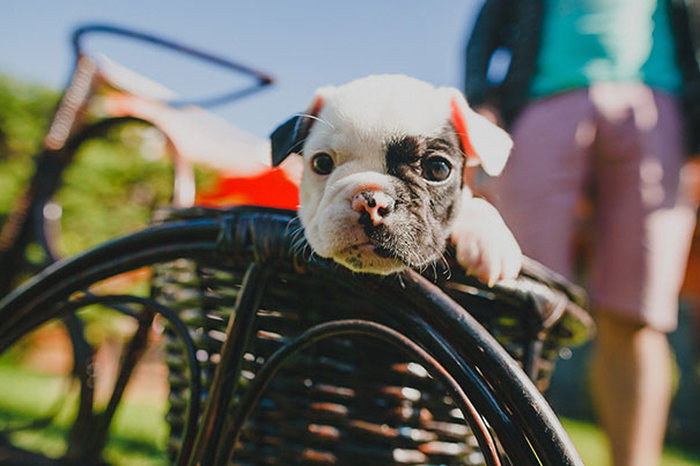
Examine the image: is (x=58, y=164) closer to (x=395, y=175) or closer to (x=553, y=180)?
(x=395, y=175)

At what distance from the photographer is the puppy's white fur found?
532mm

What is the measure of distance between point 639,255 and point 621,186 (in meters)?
0.16

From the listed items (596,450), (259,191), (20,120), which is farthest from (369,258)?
(20,120)

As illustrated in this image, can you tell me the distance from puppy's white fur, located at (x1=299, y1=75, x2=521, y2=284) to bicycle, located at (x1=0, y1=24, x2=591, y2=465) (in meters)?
0.04

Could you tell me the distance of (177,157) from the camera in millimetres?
1159

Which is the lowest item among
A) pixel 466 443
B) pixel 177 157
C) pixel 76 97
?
pixel 466 443

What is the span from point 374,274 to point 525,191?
0.80m

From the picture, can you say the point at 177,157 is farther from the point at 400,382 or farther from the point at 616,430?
the point at 616,430

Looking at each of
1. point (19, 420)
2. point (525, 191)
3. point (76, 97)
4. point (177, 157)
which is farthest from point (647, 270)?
point (19, 420)

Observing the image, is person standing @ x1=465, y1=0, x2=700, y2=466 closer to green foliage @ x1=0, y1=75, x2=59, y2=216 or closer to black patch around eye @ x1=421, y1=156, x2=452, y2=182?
black patch around eye @ x1=421, y1=156, x2=452, y2=182

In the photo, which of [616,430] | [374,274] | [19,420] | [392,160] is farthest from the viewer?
[19,420]

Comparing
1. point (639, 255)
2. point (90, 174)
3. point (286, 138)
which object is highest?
point (90, 174)

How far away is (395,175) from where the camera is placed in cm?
58

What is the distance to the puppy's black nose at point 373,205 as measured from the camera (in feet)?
1.70
